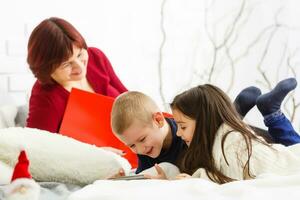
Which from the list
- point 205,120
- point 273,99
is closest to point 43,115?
point 205,120

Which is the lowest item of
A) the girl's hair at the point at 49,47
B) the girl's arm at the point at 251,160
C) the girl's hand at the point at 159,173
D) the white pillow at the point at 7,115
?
the white pillow at the point at 7,115

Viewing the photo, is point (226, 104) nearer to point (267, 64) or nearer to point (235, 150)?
point (235, 150)

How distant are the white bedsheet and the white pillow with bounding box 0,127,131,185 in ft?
1.30

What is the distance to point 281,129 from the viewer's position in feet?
5.35

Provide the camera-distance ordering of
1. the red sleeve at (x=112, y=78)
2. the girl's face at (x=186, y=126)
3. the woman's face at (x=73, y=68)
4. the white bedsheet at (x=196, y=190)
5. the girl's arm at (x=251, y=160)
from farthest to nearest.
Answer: the red sleeve at (x=112, y=78) → the woman's face at (x=73, y=68) → the girl's face at (x=186, y=126) → the girl's arm at (x=251, y=160) → the white bedsheet at (x=196, y=190)

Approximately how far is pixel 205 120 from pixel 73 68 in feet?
2.54

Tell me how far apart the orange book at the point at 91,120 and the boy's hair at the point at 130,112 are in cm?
37

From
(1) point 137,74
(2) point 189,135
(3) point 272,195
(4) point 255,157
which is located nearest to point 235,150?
(4) point 255,157

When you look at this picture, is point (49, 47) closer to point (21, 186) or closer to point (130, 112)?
point (130, 112)

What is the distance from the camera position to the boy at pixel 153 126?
1.43 m

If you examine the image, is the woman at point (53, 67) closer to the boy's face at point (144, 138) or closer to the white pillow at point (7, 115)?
the white pillow at point (7, 115)

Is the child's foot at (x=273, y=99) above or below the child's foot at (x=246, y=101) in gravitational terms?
above

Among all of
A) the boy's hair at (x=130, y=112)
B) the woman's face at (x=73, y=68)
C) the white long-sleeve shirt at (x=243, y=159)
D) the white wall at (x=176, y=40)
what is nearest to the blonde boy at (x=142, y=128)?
the boy's hair at (x=130, y=112)

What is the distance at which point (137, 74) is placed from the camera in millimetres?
2555
